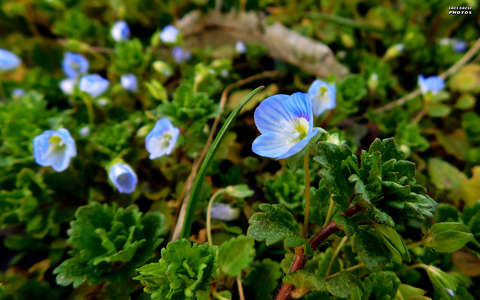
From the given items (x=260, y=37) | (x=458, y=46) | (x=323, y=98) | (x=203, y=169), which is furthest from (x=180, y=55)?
(x=458, y=46)

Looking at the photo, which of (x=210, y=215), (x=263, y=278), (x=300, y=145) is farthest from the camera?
(x=210, y=215)

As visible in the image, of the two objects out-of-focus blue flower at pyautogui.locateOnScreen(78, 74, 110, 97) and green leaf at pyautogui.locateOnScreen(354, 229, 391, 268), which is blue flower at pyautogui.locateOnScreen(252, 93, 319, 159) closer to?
green leaf at pyautogui.locateOnScreen(354, 229, 391, 268)

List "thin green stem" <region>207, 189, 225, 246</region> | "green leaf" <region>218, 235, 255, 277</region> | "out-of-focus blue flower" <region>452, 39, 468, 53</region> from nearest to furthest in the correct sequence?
"green leaf" <region>218, 235, 255, 277</region>, "thin green stem" <region>207, 189, 225, 246</region>, "out-of-focus blue flower" <region>452, 39, 468, 53</region>

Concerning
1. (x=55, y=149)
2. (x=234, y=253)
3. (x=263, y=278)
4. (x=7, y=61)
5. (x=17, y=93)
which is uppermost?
A: (x=7, y=61)

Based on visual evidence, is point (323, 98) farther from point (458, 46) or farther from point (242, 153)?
point (458, 46)

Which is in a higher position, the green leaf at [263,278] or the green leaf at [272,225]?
the green leaf at [272,225]

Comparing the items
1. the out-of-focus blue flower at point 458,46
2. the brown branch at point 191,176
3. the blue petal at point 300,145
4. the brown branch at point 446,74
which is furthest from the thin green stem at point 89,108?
the out-of-focus blue flower at point 458,46

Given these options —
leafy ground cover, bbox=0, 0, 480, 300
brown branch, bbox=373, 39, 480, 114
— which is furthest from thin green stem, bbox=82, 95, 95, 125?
brown branch, bbox=373, 39, 480, 114

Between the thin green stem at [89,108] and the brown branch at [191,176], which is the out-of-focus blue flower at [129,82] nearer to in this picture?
the thin green stem at [89,108]
